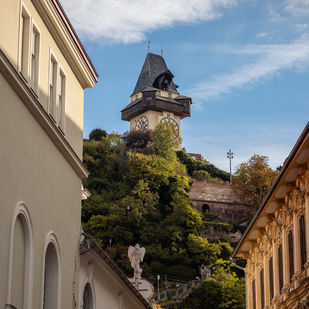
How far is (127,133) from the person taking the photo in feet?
330

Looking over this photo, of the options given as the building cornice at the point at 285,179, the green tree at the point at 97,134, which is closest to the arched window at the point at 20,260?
the building cornice at the point at 285,179

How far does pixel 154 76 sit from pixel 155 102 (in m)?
8.98

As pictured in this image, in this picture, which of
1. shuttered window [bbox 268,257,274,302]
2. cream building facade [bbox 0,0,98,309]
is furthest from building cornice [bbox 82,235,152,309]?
shuttered window [bbox 268,257,274,302]

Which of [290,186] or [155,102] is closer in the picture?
[290,186]

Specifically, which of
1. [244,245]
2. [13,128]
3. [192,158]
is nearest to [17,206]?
[13,128]

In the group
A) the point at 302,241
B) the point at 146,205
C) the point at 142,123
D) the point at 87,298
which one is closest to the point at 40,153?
the point at 87,298

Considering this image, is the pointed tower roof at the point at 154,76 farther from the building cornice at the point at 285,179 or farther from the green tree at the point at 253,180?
the building cornice at the point at 285,179

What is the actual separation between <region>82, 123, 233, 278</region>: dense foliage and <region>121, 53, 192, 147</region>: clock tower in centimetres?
447

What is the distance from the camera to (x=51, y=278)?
11.4 m

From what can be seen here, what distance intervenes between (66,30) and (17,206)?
4.04m

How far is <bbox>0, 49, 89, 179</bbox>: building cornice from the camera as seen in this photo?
8752 millimetres

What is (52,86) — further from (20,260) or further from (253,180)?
(253,180)

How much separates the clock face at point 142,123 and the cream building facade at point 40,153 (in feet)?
289

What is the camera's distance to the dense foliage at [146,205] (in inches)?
2923
